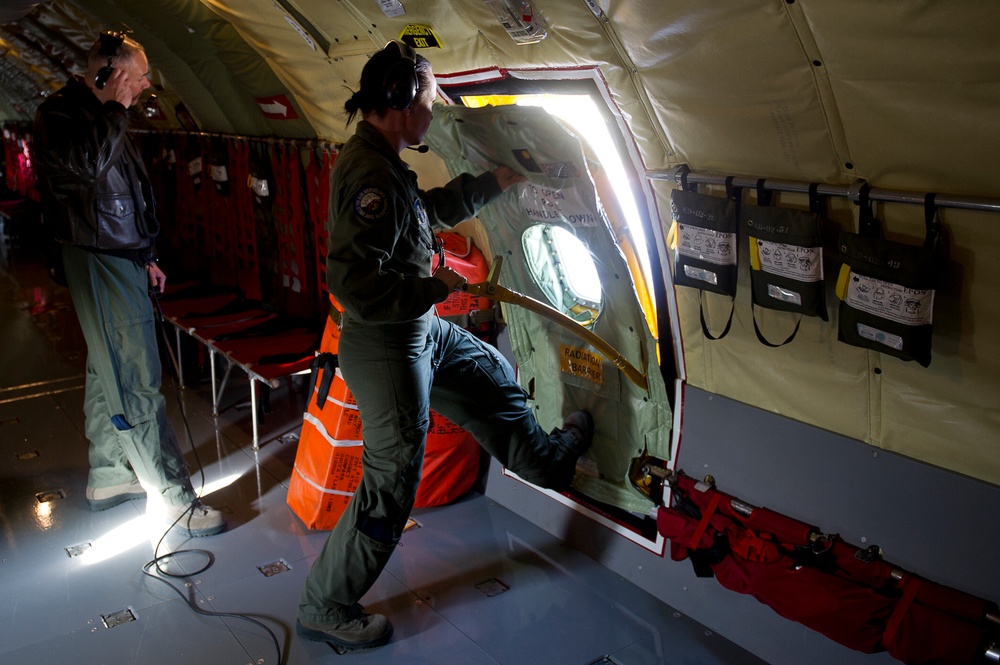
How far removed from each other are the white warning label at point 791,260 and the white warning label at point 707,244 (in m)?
0.12

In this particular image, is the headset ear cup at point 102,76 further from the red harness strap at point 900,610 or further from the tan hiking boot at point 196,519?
the red harness strap at point 900,610

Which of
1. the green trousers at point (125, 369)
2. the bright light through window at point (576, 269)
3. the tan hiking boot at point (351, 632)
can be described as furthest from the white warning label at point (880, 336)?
the green trousers at point (125, 369)

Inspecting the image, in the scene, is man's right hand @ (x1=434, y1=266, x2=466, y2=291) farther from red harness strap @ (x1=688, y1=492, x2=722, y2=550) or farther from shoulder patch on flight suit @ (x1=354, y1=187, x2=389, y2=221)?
red harness strap @ (x1=688, y1=492, x2=722, y2=550)

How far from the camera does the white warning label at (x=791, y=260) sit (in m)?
2.47

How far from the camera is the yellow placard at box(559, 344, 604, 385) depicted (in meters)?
3.62

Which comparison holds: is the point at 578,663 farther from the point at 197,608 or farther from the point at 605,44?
the point at 605,44

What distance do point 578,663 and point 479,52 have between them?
2.38 metres

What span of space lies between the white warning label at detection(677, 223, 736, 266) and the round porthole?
76 centimetres

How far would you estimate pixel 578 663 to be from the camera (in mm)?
3193

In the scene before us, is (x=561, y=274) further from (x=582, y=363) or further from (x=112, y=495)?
(x=112, y=495)

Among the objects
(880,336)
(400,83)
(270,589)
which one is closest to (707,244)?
(880,336)

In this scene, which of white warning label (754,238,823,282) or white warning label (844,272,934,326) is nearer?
white warning label (844,272,934,326)

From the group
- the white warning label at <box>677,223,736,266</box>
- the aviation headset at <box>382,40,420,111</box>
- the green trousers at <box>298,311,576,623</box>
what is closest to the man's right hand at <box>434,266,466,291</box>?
the green trousers at <box>298,311,576,623</box>

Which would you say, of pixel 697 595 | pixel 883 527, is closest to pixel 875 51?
pixel 883 527
